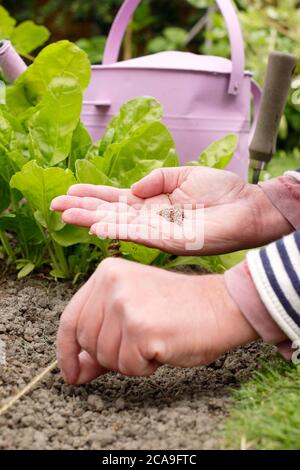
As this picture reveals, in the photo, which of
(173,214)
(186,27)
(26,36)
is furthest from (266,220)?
(186,27)

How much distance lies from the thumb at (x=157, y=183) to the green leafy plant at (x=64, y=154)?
89mm

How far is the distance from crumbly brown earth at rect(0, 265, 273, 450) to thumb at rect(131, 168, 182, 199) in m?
0.30

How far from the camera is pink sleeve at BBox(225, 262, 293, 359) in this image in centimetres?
90

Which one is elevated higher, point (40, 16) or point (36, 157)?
point (36, 157)

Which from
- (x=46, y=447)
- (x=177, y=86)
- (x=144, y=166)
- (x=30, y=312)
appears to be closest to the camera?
(x=46, y=447)

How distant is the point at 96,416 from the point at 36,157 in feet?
2.21

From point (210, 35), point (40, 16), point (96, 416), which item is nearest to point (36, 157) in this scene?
point (96, 416)

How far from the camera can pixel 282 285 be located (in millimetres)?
890

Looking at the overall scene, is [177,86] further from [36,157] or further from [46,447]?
[46,447]

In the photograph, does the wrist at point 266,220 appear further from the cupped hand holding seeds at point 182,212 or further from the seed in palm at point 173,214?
the seed in palm at point 173,214

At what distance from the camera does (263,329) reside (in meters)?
0.90

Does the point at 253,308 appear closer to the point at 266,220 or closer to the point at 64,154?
the point at 266,220

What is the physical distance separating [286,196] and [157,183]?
0.82 feet

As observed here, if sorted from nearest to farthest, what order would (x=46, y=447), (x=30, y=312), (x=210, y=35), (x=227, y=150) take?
(x=46, y=447) → (x=30, y=312) → (x=227, y=150) → (x=210, y=35)
